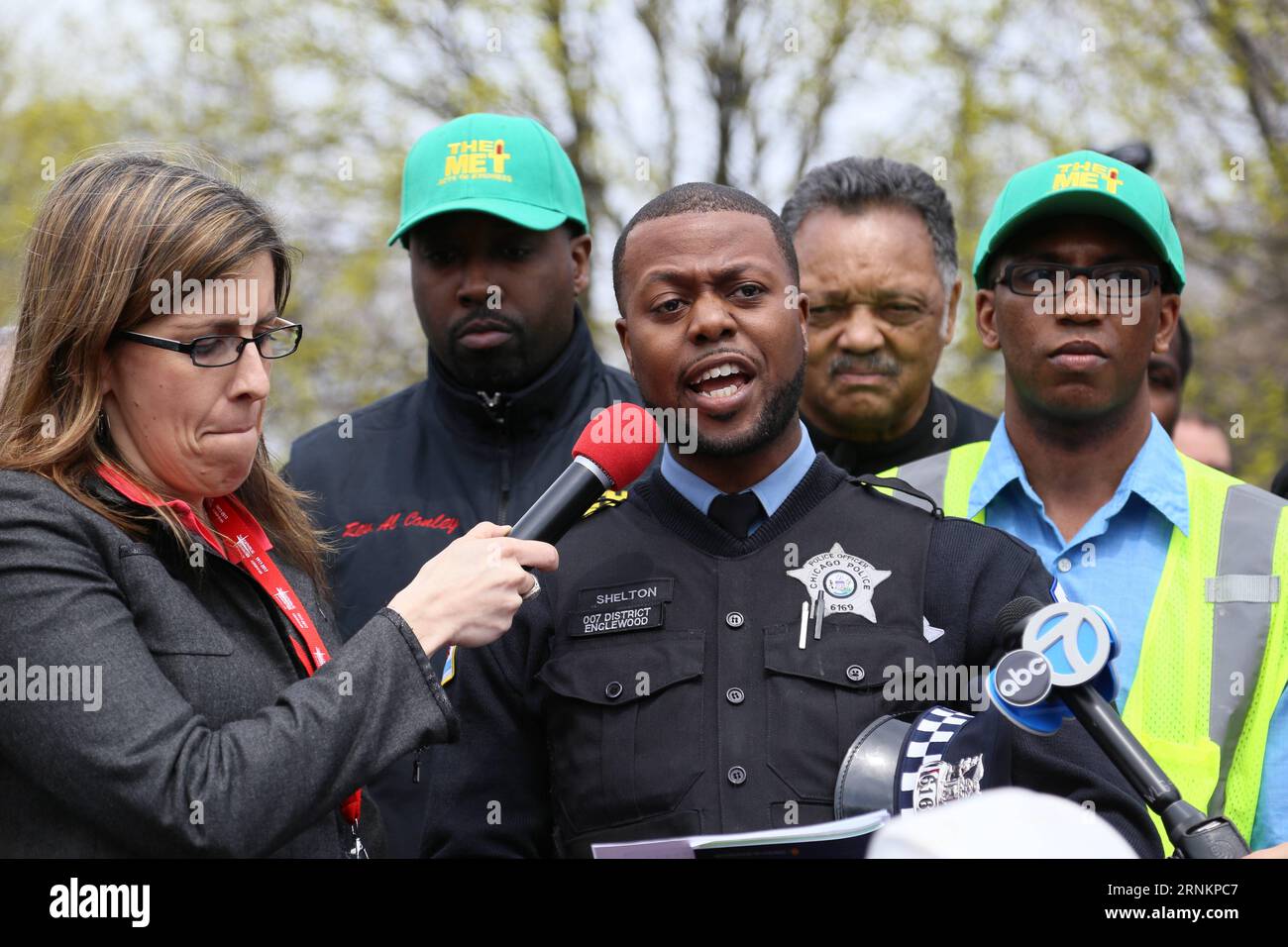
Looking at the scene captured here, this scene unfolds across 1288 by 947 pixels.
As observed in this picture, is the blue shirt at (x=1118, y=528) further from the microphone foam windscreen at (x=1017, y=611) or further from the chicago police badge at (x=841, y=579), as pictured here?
the microphone foam windscreen at (x=1017, y=611)

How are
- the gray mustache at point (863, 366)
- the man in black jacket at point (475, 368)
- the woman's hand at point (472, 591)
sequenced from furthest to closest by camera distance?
the gray mustache at point (863, 366) < the man in black jacket at point (475, 368) < the woman's hand at point (472, 591)

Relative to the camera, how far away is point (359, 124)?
15602mm

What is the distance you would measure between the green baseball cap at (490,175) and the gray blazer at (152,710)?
74.9 inches

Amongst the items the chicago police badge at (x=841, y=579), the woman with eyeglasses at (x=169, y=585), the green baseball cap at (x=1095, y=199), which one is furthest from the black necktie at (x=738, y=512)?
the green baseball cap at (x=1095, y=199)

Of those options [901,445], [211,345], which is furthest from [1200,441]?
[211,345]

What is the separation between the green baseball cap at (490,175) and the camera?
15.1ft

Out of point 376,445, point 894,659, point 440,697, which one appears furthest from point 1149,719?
point 376,445

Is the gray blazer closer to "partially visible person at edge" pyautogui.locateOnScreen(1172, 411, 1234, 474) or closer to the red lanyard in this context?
the red lanyard

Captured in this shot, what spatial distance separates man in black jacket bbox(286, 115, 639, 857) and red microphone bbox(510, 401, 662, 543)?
1.34 metres

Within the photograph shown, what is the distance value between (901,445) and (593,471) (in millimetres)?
2159

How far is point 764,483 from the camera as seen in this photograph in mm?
3430

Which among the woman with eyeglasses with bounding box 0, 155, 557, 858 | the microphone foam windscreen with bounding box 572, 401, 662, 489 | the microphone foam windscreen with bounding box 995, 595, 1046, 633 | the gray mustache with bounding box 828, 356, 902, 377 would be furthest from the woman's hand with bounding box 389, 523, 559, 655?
the gray mustache with bounding box 828, 356, 902, 377

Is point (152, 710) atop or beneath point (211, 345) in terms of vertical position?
beneath

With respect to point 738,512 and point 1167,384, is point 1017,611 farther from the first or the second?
point 1167,384
